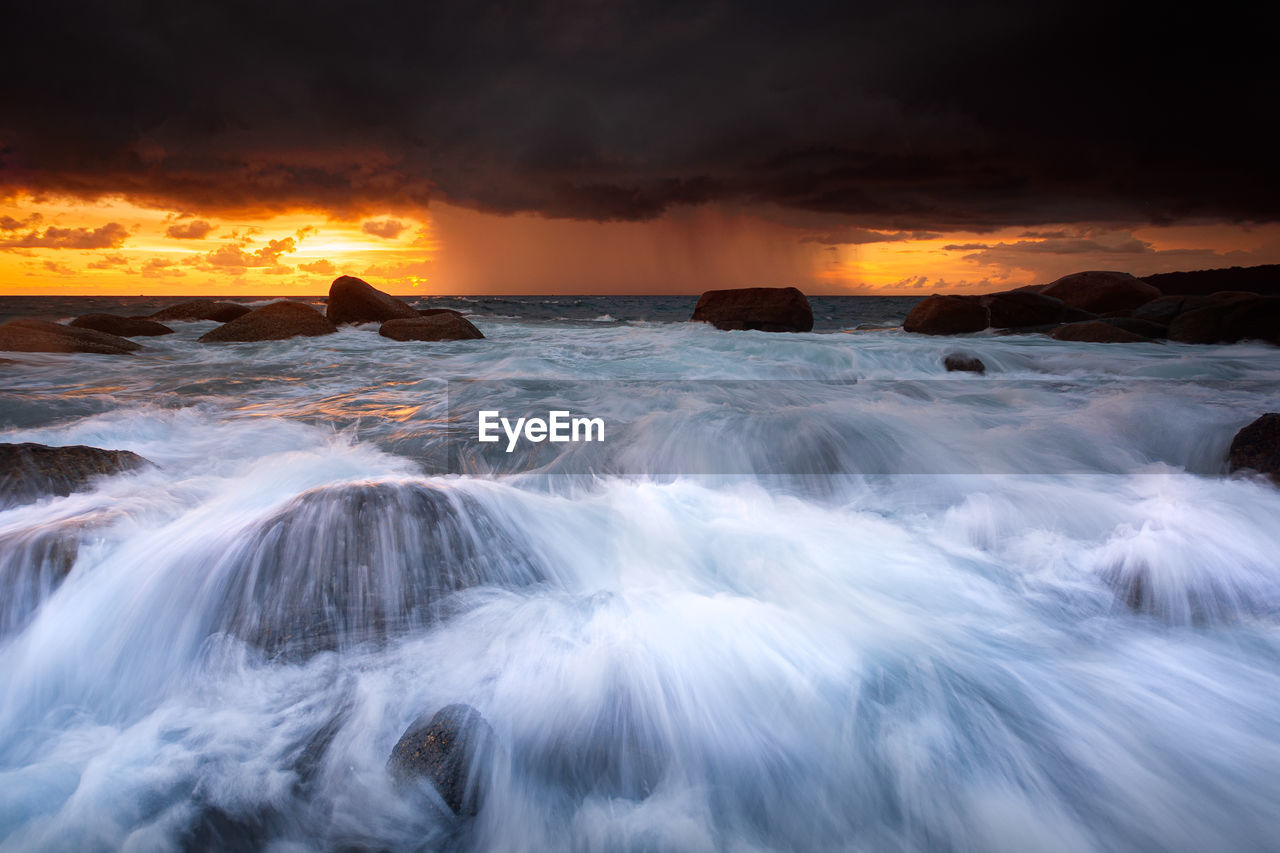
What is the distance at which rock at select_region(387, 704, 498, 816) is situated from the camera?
1690mm

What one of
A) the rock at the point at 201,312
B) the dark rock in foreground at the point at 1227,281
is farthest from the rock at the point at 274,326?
the dark rock in foreground at the point at 1227,281

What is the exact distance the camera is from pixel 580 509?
3533mm

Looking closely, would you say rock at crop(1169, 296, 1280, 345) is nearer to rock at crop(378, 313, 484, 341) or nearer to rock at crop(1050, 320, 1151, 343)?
rock at crop(1050, 320, 1151, 343)

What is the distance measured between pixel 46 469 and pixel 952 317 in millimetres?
18890

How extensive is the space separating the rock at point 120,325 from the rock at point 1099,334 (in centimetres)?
2281

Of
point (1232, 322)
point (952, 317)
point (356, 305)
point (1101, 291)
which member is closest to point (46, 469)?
point (356, 305)

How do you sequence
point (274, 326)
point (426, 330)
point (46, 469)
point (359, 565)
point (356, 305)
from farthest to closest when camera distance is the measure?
point (356, 305) < point (426, 330) < point (274, 326) < point (46, 469) < point (359, 565)

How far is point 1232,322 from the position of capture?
524 inches

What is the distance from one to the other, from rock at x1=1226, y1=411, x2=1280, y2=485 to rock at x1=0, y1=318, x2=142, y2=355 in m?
15.9

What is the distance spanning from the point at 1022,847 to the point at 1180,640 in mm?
1547

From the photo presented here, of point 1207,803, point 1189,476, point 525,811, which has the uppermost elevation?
point 1189,476

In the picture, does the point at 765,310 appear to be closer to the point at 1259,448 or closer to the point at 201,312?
the point at 1259,448

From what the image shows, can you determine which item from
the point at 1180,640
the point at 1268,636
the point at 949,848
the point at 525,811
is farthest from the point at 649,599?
the point at 1268,636

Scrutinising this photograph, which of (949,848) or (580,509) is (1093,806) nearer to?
(949,848)
